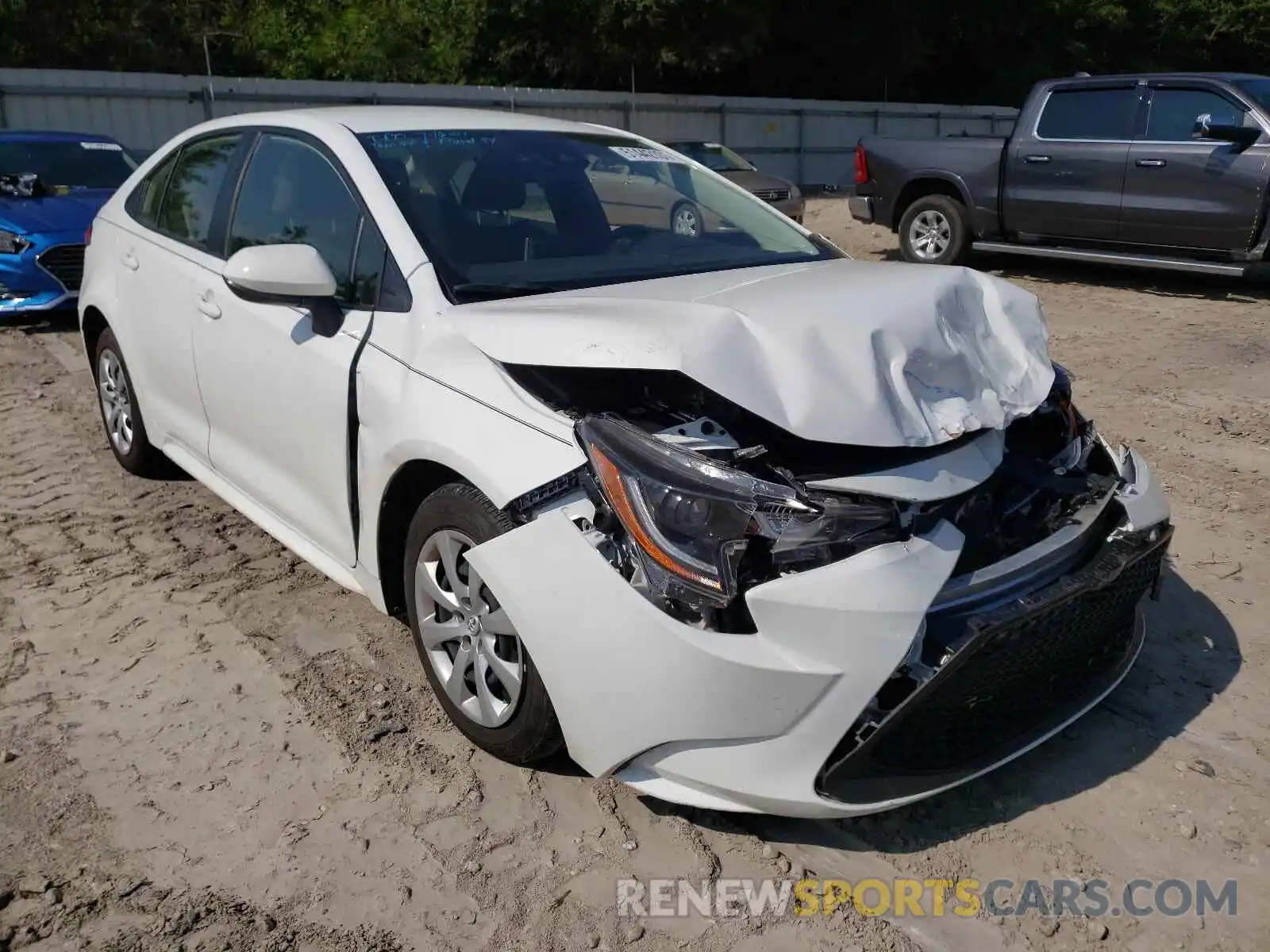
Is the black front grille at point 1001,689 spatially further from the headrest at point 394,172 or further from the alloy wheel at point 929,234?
the alloy wheel at point 929,234

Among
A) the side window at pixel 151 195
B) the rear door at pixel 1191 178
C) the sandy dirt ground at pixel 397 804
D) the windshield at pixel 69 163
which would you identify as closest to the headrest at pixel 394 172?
the sandy dirt ground at pixel 397 804

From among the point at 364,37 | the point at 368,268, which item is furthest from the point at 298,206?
the point at 364,37

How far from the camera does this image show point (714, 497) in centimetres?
242

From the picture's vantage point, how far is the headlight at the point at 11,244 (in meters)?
8.40

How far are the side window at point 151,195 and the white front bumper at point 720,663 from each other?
3.03 meters

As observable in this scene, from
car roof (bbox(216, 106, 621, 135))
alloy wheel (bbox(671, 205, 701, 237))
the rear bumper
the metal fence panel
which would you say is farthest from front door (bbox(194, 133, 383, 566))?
the metal fence panel

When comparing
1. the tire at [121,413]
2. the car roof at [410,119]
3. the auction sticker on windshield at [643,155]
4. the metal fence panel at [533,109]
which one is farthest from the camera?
the metal fence panel at [533,109]

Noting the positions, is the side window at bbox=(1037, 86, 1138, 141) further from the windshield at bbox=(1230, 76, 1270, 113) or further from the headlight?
the headlight

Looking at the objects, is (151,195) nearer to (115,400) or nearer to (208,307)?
(115,400)

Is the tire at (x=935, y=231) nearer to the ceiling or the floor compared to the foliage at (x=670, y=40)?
nearer to the floor

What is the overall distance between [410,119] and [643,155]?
3.01 feet

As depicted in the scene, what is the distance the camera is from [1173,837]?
2.69 m

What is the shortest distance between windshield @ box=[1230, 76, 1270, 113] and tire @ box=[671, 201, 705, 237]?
7.30 m

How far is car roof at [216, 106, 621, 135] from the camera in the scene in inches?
146
